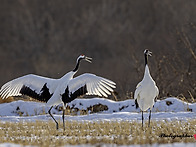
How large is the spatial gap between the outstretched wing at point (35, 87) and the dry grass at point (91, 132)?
71 centimetres

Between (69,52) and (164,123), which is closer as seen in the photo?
(164,123)

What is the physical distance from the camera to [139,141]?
24.7 feet

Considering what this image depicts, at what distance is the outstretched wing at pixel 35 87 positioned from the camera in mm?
10766

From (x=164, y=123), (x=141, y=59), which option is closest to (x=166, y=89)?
(x=141, y=59)

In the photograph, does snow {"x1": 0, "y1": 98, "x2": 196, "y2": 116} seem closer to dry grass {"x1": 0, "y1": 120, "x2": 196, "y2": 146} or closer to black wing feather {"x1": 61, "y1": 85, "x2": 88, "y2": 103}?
dry grass {"x1": 0, "y1": 120, "x2": 196, "y2": 146}

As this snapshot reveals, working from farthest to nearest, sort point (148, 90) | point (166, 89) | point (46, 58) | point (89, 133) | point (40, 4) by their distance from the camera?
point (40, 4) → point (46, 58) → point (166, 89) → point (148, 90) → point (89, 133)

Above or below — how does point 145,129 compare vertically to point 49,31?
below

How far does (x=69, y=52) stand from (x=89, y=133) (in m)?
37.8

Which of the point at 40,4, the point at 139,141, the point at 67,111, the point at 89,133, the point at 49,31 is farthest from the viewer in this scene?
the point at 40,4

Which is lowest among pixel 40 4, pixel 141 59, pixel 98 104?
pixel 98 104

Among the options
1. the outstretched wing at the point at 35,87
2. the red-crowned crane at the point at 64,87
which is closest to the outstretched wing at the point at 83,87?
the red-crowned crane at the point at 64,87

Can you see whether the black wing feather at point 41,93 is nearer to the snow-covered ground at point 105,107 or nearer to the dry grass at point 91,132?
the dry grass at point 91,132

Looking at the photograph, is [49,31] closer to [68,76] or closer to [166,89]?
[166,89]

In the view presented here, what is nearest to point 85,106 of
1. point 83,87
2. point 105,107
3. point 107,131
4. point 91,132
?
point 105,107
